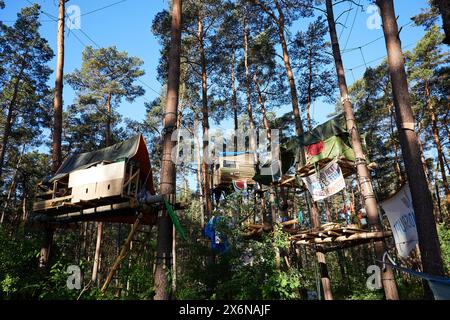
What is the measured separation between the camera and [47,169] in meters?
28.0

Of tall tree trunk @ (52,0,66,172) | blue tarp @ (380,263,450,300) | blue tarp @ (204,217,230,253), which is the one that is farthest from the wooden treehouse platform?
tall tree trunk @ (52,0,66,172)

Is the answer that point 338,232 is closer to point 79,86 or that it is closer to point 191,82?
point 191,82

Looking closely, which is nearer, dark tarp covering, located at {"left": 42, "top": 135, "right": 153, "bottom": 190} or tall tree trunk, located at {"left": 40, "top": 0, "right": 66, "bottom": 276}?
dark tarp covering, located at {"left": 42, "top": 135, "right": 153, "bottom": 190}

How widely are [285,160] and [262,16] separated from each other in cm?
1050

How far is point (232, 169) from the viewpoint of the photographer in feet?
45.5

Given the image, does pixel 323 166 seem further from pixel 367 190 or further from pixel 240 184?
pixel 240 184

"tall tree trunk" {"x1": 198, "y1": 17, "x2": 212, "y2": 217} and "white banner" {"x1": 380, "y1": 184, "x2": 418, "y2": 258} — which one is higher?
"tall tree trunk" {"x1": 198, "y1": 17, "x2": 212, "y2": 217}

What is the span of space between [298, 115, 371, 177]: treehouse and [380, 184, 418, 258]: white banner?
326cm

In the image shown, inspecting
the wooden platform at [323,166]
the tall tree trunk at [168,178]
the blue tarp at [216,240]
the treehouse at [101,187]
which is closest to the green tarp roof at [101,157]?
the treehouse at [101,187]

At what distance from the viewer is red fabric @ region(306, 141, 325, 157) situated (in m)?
10.3

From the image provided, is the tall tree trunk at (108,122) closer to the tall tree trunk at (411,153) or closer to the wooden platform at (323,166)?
the wooden platform at (323,166)

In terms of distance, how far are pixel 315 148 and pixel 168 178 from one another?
548 centimetres

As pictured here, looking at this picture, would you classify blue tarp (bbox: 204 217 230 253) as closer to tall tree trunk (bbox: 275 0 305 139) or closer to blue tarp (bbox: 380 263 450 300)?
tall tree trunk (bbox: 275 0 305 139)
